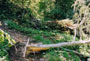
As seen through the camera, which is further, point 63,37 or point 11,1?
point 11,1

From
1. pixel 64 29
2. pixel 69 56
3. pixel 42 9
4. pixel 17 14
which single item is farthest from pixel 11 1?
pixel 69 56

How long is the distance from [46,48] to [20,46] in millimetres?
992

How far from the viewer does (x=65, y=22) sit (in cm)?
820

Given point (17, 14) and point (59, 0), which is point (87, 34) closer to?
point (59, 0)

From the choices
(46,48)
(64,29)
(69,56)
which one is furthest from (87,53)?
(64,29)

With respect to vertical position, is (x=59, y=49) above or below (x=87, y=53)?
above

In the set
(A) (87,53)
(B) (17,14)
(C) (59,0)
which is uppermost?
(C) (59,0)

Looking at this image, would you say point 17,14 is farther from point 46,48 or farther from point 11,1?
point 46,48

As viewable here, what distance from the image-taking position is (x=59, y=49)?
546 centimetres

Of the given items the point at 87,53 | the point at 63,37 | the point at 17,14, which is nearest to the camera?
the point at 87,53

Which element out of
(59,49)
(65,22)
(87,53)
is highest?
(65,22)

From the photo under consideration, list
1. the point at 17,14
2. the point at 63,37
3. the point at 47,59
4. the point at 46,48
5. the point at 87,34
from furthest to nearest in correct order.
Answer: the point at 17,14
the point at 87,34
the point at 63,37
the point at 46,48
the point at 47,59

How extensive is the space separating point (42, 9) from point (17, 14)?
5.63ft

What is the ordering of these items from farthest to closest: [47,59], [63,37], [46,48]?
[63,37], [46,48], [47,59]
